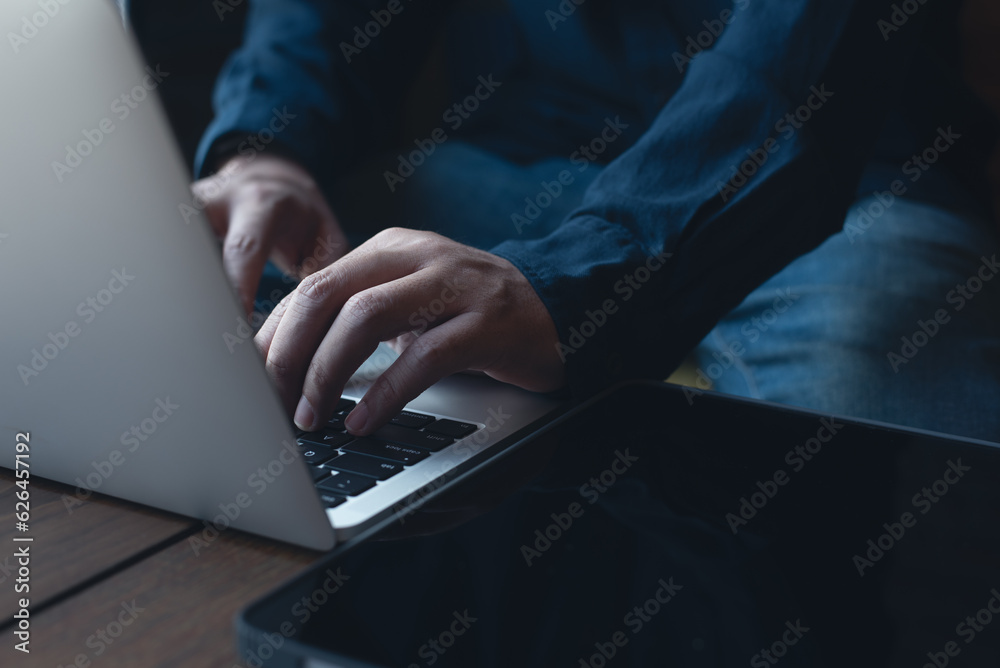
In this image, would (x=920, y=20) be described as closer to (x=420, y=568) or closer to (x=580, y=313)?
(x=580, y=313)

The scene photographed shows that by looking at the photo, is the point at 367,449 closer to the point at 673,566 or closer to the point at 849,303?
the point at 673,566

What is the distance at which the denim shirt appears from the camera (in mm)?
592

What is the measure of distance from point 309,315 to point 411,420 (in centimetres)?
9

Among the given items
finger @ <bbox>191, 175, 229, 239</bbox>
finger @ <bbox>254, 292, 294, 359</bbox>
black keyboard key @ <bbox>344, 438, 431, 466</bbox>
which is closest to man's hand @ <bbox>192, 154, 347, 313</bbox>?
finger @ <bbox>191, 175, 229, 239</bbox>

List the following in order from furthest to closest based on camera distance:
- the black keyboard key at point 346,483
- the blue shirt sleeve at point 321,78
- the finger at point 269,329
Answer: the blue shirt sleeve at point 321,78, the finger at point 269,329, the black keyboard key at point 346,483

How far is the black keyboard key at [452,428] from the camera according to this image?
1.42ft

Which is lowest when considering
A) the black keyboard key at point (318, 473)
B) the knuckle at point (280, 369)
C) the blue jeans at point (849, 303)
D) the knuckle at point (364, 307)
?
the blue jeans at point (849, 303)

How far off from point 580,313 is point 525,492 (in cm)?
20

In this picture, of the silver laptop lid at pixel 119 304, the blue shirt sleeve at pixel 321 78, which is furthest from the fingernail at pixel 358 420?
the blue shirt sleeve at pixel 321 78

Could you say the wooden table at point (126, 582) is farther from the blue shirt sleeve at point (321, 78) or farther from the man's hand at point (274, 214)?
the blue shirt sleeve at point (321, 78)

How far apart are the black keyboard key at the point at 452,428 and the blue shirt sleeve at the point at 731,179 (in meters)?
0.15

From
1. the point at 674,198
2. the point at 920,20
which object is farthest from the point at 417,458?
the point at 920,20

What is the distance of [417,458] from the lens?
0.40 m

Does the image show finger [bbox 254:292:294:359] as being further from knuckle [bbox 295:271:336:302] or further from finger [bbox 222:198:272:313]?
finger [bbox 222:198:272:313]
